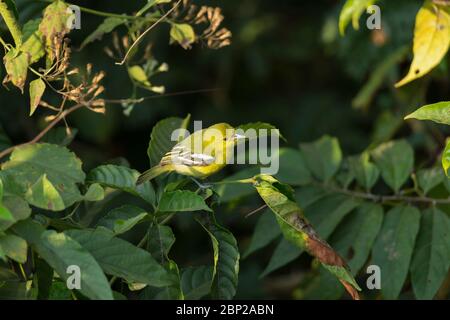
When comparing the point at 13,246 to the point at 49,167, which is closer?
the point at 13,246

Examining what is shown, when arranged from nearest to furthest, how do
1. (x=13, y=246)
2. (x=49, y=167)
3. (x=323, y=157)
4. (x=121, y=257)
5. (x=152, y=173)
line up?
1. (x=13, y=246)
2. (x=121, y=257)
3. (x=49, y=167)
4. (x=152, y=173)
5. (x=323, y=157)

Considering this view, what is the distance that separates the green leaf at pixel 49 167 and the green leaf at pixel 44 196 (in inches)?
3.5

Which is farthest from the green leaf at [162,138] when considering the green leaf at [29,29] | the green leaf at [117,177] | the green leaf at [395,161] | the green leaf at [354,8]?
the green leaf at [395,161]

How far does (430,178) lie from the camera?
223cm

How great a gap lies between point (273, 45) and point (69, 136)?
105 inches

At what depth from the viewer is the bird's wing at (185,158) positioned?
1.84m

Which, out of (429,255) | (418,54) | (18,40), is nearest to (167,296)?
(18,40)

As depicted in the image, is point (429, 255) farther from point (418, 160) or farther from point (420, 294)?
point (418, 160)

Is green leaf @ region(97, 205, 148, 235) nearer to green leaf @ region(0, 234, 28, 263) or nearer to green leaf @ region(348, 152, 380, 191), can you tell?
green leaf @ region(0, 234, 28, 263)

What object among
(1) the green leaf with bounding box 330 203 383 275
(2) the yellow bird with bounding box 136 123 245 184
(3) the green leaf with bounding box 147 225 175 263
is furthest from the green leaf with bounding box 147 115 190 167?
(1) the green leaf with bounding box 330 203 383 275

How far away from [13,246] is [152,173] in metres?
0.50

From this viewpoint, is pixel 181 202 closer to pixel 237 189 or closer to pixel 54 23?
pixel 54 23

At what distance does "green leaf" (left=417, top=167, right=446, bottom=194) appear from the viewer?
221 cm

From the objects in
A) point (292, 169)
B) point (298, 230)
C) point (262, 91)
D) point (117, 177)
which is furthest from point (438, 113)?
point (262, 91)
